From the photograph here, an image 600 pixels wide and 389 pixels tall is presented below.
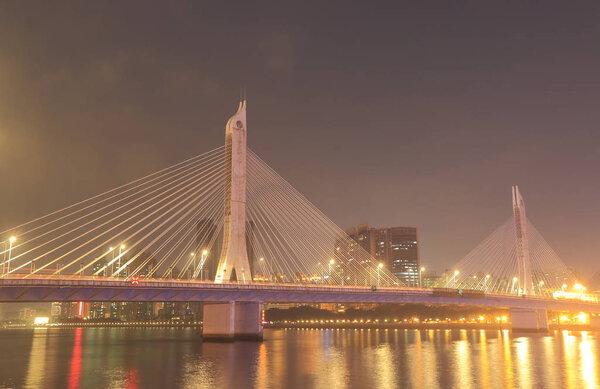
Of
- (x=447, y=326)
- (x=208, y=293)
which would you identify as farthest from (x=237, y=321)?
(x=447, y=326)

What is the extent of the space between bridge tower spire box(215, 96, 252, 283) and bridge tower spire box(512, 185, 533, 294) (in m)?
53.1

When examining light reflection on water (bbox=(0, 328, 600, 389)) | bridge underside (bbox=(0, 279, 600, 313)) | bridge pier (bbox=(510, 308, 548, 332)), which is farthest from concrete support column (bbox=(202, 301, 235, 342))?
bridge pier (bbox=(510, 308, 548, 332))

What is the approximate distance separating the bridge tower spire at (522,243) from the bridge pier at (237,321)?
4867 centimetres

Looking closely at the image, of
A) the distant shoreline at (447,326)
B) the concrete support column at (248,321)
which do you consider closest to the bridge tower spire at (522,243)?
the distant shoreline at (447,326)

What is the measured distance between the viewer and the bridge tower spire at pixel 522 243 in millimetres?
89000

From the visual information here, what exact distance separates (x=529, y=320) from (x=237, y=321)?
2128 inches

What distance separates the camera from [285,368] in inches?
1428

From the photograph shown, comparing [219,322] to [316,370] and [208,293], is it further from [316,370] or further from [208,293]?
[316,370]

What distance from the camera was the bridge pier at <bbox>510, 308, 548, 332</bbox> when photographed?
Result: 292ft

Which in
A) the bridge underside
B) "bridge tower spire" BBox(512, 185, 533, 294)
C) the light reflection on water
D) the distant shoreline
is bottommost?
the distant shoreline

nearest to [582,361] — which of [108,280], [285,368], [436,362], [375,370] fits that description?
[436,362]

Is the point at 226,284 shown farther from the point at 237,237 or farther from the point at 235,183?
the point at 235,183

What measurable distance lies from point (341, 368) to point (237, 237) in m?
22.7

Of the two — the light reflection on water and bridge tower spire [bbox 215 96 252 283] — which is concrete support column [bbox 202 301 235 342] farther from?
the light reflection on water
